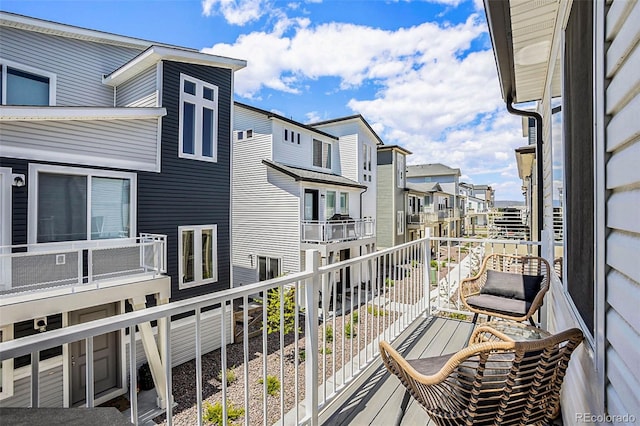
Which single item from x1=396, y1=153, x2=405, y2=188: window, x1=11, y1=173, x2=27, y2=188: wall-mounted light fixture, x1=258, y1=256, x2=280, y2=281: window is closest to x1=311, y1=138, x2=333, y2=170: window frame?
x1=258, y1=256, x2=280, y2=281: window

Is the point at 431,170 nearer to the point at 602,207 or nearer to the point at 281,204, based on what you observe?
the point at 281,204

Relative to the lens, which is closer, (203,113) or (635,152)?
(635,152)

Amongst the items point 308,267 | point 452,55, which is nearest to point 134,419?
point 308,267

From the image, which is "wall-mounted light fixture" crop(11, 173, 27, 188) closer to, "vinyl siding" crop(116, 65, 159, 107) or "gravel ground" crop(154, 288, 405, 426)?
"vinyl siding" crop(116, 65, 159, 107)

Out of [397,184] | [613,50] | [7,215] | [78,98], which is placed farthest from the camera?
[397,184]

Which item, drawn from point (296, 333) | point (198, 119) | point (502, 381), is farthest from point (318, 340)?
point (198, 119)

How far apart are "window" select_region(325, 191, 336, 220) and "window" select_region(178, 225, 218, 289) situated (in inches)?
231

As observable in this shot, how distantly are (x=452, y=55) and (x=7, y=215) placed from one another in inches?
370

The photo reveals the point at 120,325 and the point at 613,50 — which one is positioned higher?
the point at 613,50

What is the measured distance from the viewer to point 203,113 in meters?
8.62

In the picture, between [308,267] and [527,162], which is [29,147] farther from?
[527,162]

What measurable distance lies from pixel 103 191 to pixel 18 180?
1368mm

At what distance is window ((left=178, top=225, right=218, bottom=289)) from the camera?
8.07 metres

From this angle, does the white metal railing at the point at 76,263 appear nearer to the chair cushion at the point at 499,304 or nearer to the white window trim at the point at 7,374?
the white window trim at the point at 7,374
